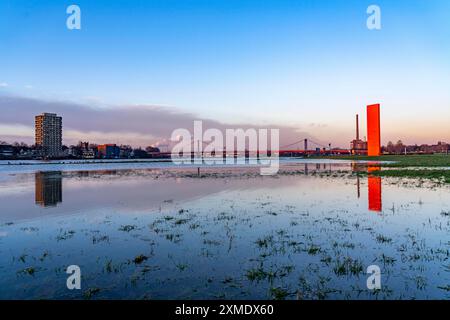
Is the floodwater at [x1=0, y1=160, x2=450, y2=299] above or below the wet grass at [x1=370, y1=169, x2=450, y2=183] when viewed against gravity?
below

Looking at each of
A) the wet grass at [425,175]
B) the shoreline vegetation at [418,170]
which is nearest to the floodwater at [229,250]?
the wet grass at [425,175]

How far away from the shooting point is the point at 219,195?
24453 millimetres

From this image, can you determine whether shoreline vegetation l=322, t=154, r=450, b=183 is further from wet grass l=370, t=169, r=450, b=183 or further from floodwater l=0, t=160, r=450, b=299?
floodwater l=0, t=160, r=450, b=299

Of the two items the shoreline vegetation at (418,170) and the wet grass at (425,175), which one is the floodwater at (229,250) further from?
the shoreline vegetation at (418,170)

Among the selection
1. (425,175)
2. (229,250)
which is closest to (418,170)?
(425,175)

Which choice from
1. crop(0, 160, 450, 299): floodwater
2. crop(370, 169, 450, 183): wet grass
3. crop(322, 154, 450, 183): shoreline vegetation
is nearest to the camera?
crop(0, 160, 450, 299): floodwater

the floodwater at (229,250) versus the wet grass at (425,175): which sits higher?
the wet grass at (425,175)

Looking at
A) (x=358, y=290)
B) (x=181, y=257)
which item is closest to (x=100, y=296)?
(x=181, y=257)

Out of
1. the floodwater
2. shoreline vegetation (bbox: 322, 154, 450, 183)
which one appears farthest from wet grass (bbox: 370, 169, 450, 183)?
the floodwater

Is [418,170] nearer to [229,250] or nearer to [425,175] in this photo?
[425,175]

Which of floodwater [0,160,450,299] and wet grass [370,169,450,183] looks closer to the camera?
floodwater [0,160,450,299]

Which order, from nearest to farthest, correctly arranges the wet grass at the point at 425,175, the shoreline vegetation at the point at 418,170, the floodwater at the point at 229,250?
1. the floodwater at the point at 229,250
2. the wet grass at the point at 425,175
3. the shoreline vegetation at the point at 418,170

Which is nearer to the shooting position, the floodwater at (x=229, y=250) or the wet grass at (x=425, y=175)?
the floodwater at (x=229, y=250)
